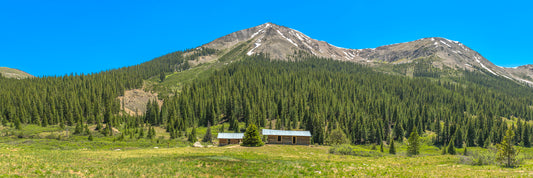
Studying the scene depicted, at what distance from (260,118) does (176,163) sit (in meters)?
82.7

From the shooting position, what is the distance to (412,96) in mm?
181000

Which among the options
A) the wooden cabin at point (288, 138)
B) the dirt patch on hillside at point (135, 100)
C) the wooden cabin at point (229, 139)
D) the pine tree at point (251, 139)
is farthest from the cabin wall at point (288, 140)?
the dirt patch on hillside at point (135, 100)

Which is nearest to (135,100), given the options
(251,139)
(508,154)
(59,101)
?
(59,101)

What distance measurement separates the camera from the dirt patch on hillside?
141125 mm

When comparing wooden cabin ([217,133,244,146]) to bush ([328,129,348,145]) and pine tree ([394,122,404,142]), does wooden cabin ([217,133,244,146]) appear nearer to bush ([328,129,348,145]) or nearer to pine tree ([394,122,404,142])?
bush ([328,129,348,145])

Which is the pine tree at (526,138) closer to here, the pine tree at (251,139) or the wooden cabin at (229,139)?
the pine tree at (251,139)

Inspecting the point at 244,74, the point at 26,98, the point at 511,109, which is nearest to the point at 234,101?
the point at 244,74

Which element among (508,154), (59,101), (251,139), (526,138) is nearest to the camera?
(508,154)

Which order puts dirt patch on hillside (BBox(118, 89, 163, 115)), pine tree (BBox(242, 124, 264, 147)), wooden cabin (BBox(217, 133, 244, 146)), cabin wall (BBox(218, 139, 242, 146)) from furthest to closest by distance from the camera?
dirt patch on hillside (BBox(118, 89, 163, 115)) → cabin wall (BBox(218, 139, 242, 146)) → wooden cabin (BBox(217, 133, 244, 146)) → pine tree (BBox(242, 124, 264, 147))

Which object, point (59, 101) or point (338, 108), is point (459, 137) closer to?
point (338, 108)

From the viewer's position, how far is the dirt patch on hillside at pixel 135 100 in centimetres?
14112

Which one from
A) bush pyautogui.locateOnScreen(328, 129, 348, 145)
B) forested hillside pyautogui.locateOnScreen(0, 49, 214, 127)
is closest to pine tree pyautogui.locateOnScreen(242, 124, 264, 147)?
bush pyautogui.locateOnScreen(328, 129, 348, 145)

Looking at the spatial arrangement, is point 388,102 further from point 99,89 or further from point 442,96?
point 99,89

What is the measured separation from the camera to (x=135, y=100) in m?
151
